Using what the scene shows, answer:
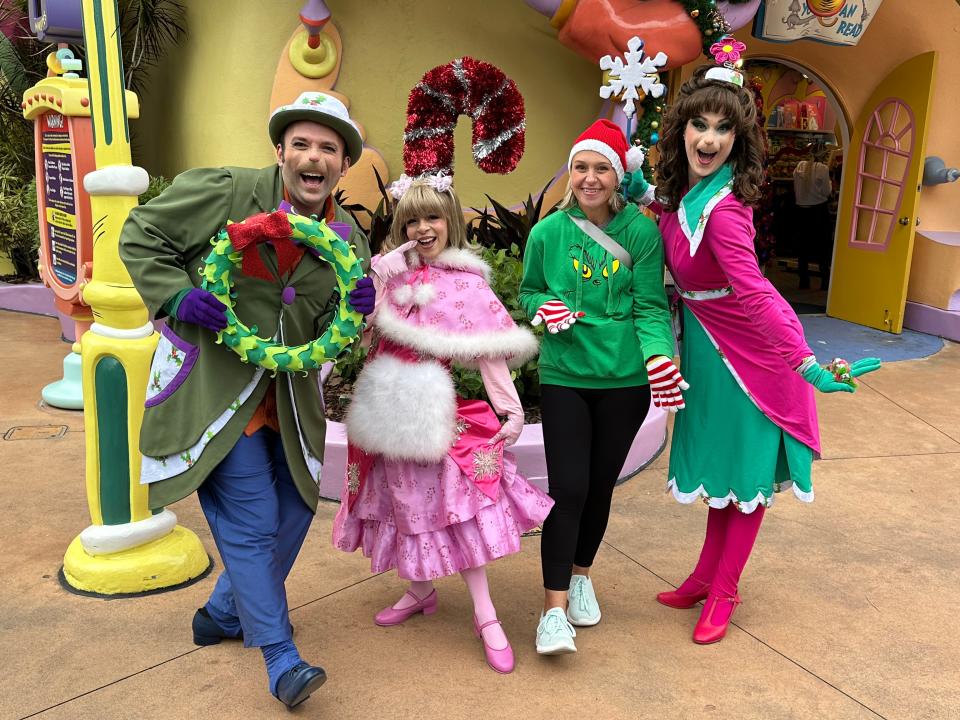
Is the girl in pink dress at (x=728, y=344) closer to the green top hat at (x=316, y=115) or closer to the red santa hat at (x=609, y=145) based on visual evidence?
the red santa hat at (x=609, y=145)

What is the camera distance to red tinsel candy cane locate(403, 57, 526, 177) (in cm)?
405

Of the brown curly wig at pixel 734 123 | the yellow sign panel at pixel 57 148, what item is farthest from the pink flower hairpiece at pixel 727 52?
the yellow sign panel at pixel 57 148

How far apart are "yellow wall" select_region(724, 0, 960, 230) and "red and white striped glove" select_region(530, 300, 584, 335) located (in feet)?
20.4

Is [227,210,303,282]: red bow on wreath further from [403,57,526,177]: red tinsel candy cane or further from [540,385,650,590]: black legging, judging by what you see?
[403,57,526,177]: red tinsel candy cane

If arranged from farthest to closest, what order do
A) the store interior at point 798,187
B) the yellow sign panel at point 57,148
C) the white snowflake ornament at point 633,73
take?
the store interior at point 798,187 < the yellow sign panel at point 57,148 < the white snowflake ornament at point 633,73

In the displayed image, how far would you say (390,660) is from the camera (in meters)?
2.91

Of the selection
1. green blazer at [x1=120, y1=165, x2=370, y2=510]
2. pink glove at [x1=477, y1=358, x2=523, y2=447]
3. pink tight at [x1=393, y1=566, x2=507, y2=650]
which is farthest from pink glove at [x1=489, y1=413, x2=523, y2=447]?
green blazer at [x1=120, y1=165, x2=370, y2=510]

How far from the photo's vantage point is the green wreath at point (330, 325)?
2463mm

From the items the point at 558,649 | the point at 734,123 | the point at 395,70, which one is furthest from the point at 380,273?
the point at 395,70

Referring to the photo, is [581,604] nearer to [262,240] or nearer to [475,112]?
[262,240]

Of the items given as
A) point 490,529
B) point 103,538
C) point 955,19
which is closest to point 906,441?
point 490,529

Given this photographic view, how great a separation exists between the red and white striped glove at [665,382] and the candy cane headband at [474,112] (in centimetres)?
149

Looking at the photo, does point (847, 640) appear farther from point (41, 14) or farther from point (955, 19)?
point (955, 19)

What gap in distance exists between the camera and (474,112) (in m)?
4.21
